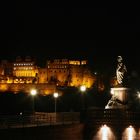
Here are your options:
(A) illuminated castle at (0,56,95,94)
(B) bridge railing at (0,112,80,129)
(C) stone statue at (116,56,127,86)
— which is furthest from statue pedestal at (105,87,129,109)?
(A) illuminated castle at (0,56,95,94)

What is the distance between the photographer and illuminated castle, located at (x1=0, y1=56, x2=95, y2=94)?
543ft

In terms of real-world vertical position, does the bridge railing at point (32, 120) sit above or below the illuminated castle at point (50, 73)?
below

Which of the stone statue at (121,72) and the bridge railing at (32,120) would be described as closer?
the bridge railing at (32,120)

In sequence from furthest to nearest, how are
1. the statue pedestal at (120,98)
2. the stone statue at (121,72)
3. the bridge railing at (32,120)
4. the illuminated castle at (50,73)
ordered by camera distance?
the illuminated castle at (50,73)
the stone statue at (121,72)
the statue pedestal at (120,98)
the bridge railing at (32,120)

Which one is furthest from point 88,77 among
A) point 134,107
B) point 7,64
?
point 134,107

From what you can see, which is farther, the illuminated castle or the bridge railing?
the illuminated castle

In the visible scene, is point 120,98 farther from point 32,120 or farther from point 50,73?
point 50,73

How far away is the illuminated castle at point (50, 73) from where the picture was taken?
165500mm

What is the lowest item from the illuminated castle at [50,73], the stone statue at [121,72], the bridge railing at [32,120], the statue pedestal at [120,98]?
the bridge railing at [32,120]

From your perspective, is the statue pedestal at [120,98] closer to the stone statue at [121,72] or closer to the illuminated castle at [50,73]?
the stone statue at [121,72]

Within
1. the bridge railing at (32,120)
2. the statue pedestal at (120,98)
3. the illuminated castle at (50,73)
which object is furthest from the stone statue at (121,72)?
the illuminated castle at (50,73)

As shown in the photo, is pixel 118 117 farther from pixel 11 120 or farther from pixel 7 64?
pixel 7 64

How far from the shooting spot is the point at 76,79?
557ft

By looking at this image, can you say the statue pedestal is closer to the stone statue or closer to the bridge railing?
the stone statue
